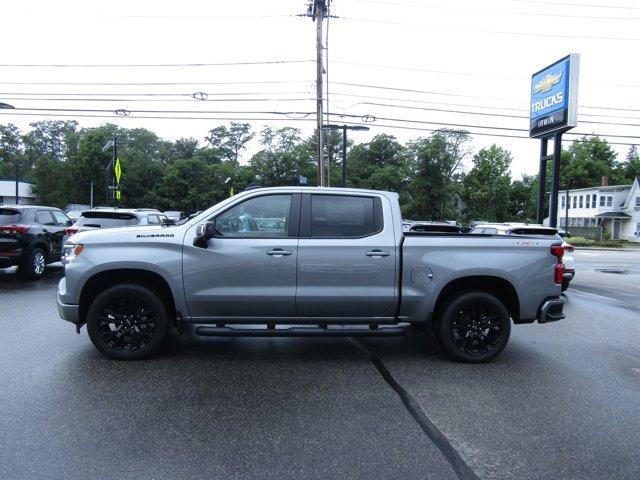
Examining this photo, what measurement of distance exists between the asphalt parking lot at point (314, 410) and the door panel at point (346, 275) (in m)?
0.69

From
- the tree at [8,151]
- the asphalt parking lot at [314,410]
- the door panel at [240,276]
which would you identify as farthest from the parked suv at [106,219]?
the tree at [8,151]

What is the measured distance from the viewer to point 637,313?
9.22 m

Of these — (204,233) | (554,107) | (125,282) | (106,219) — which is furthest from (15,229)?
(554,107)

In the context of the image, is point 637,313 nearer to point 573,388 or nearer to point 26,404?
point 573,388

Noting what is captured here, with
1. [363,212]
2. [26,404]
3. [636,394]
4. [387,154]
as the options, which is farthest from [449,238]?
A: [387,154]

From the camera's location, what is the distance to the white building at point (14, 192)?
211 ft

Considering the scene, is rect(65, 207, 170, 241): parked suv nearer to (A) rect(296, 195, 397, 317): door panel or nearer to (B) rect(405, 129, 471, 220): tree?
(A) rect(296, 195, 397, 317): door panel

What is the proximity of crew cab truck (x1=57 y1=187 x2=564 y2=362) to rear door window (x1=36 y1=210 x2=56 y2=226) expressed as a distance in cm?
777

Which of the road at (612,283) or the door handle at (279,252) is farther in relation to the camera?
the road at (612,283)

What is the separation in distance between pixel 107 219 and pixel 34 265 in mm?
1969

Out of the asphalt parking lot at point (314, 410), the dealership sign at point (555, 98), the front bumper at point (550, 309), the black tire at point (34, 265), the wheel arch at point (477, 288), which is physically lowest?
the asphalt parking lot at point (314, 410)

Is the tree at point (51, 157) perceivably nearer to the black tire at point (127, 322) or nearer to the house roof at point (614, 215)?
the black tire at point (127, 322)

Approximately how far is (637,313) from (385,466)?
8.27 meters

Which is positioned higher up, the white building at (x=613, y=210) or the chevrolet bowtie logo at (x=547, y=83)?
the chevrolet bowtie logo at (x=547, y=83)
